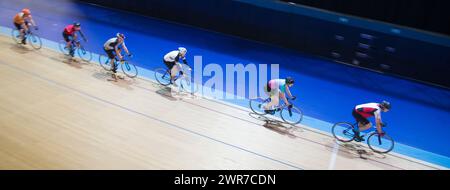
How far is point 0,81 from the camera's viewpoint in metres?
10.8

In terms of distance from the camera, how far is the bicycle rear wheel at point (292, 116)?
9438 millimetres

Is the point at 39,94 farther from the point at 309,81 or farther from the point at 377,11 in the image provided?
the point at 377,11

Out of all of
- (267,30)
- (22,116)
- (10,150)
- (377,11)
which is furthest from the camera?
(267,30)

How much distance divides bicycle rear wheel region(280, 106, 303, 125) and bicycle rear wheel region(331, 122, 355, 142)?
2.80 feet

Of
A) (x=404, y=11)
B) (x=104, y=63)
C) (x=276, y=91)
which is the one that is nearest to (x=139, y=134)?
(x=276, y=91)

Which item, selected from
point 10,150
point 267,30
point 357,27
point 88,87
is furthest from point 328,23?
point 10,150

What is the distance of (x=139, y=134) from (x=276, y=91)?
128 inches

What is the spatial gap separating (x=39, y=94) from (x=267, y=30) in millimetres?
7974

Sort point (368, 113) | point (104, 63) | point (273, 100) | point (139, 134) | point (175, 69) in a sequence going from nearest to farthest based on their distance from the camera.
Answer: point (368, 113) → point (139, 134) → point (273, 100) → point (175, 69) → point (104, 63)

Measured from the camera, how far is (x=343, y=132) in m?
8.88

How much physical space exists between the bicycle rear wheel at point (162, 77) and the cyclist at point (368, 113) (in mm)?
5133

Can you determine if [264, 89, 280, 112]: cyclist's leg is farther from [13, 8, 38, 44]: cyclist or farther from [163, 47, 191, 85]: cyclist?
[13, 8, 38, 44]: cyclist

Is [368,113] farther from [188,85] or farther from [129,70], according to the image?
[129,70]

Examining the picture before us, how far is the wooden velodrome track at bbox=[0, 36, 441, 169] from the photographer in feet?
26.4
